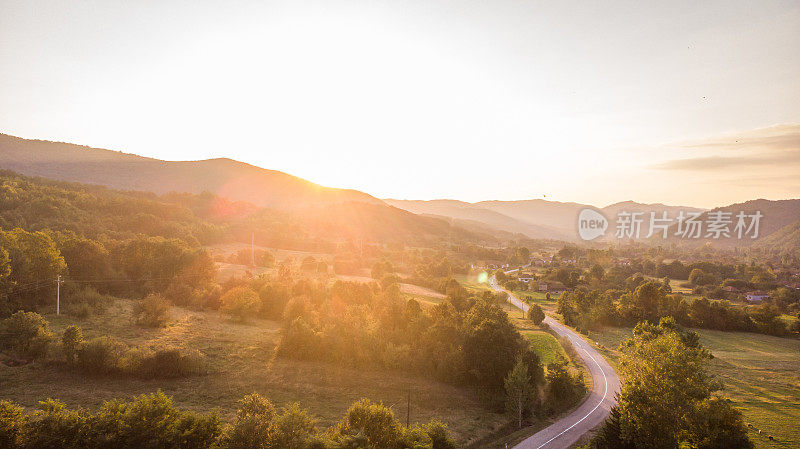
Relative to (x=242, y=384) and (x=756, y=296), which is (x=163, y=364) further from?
(x=756, y=296)

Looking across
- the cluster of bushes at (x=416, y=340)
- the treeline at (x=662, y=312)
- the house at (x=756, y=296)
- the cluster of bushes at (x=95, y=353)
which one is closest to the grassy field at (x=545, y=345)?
the cluster of bushes at (x=416, y=340)

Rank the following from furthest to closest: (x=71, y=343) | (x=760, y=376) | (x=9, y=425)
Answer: (x=760, y=376)
(x=71, y=343)
(x=9, y=425)

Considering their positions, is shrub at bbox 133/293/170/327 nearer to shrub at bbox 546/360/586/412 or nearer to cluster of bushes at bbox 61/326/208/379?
cluster of bushes at bbox 61/326/208/379

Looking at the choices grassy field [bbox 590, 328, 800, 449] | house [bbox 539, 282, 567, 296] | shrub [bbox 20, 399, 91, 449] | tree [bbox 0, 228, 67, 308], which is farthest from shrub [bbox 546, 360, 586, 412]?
house [bbox 539, 282, 567, 296]

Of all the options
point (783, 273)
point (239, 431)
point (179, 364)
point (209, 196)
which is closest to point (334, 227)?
point (209, 196)

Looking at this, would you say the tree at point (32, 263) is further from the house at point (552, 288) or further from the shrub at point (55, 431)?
the house at point (552, 288)

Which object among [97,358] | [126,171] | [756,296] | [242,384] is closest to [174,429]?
[242,384]

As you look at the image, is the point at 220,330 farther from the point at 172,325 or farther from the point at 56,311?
the point at 56,311
